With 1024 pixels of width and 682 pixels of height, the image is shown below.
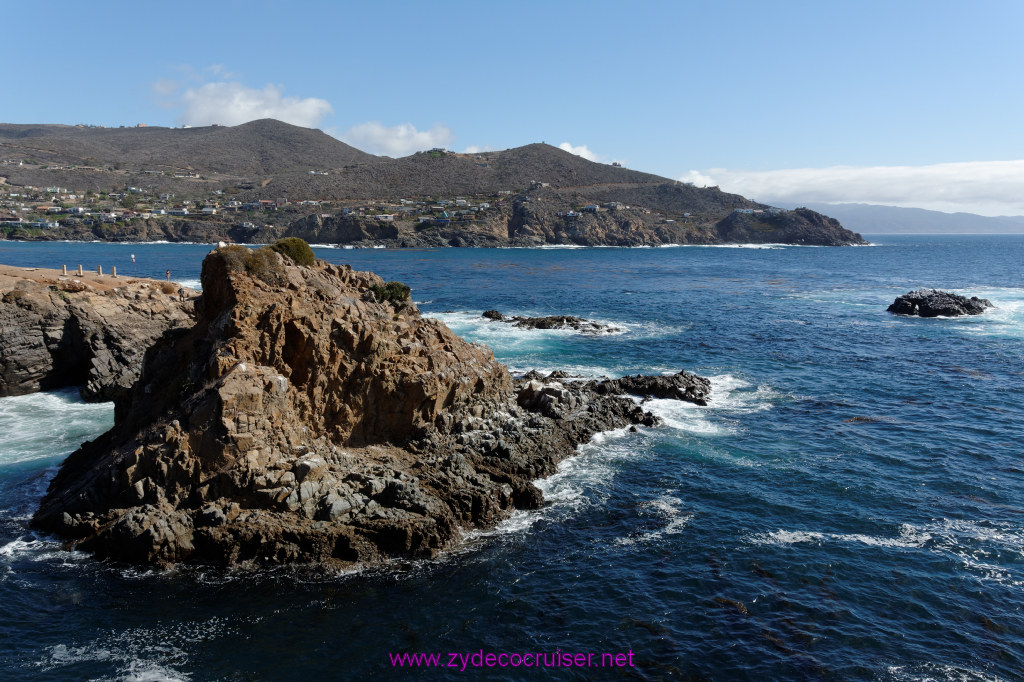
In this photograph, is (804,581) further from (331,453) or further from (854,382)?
(854,382)

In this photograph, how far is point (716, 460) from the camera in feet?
98.7

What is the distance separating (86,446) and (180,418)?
24.5ft

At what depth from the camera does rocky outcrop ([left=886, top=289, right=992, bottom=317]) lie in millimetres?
69375

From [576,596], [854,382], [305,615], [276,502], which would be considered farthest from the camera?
[854,382]

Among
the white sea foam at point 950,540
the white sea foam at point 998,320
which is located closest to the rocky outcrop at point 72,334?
the white sea foam at point 950,540

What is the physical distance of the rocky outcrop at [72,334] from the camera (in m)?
38.5

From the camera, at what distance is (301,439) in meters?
24.5

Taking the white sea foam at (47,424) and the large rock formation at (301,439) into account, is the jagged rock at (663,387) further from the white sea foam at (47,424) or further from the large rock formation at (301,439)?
the white sea foam at (47,424)

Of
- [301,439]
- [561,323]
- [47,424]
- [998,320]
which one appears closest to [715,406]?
[301,439]

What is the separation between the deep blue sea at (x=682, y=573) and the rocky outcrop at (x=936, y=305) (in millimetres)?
27779

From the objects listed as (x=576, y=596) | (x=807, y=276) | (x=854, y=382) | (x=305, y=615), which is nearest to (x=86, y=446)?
(x=305, y=615)

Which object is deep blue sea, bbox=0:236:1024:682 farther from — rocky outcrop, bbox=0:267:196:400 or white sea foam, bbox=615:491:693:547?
rocky outcrop, bbox=0:267:196:400

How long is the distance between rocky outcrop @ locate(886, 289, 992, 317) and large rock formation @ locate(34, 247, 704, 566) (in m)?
55.3

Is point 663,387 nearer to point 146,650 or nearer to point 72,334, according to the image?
point 146,650
